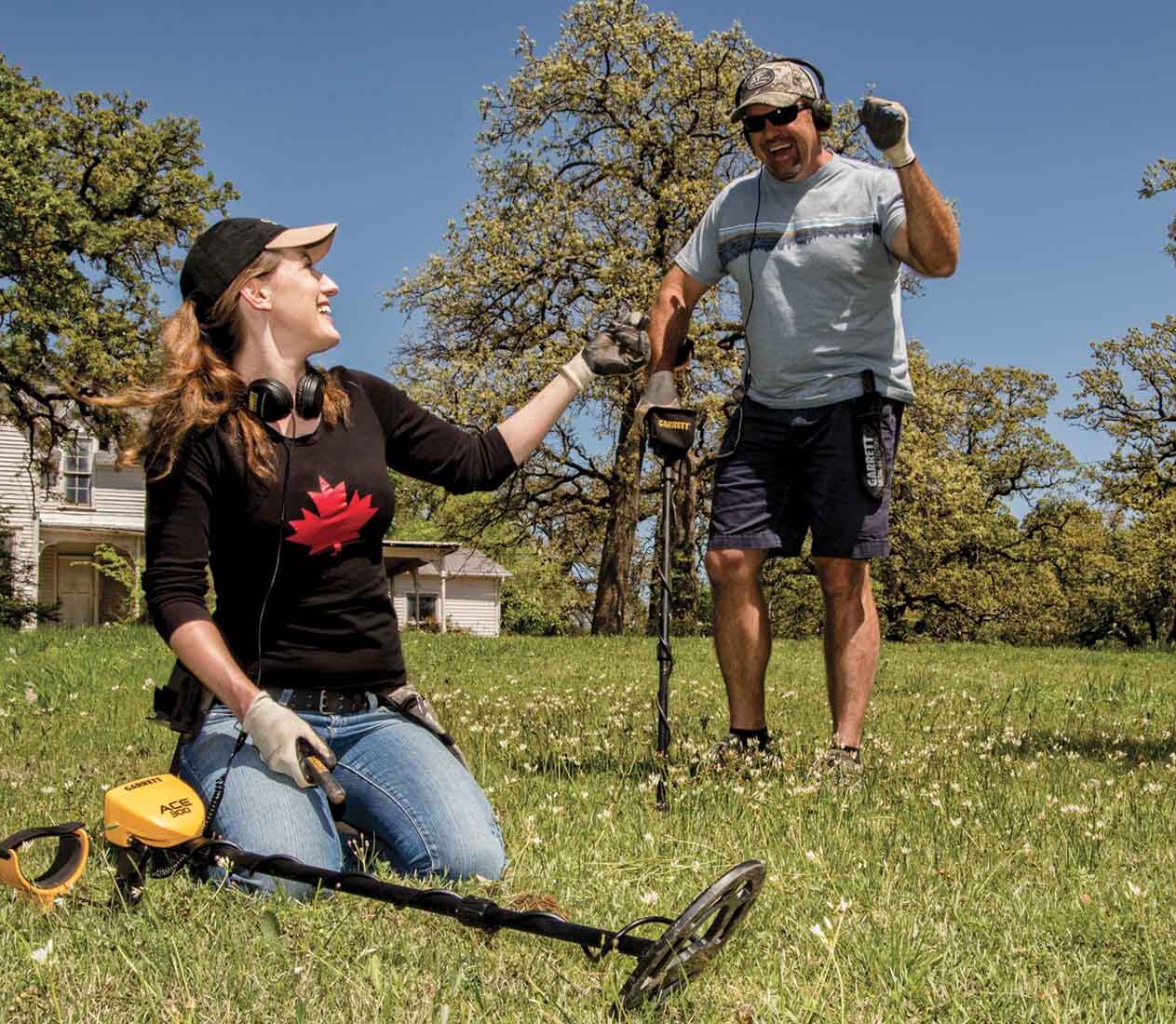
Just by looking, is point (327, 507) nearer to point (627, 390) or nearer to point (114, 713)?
point (114, 713)

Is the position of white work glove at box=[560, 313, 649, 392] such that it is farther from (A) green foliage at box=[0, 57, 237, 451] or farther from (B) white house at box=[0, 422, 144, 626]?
(B) white house at box=[0, 422, 144, 626]

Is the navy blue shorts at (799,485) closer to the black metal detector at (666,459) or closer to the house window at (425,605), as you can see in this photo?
the black metal detector at (666,459)

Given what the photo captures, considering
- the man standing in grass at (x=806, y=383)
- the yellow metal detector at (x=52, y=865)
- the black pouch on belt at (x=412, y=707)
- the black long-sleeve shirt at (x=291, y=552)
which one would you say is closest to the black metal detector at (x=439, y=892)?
the yellow metal detector at (x=52, y=865)

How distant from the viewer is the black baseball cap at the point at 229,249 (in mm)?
4223

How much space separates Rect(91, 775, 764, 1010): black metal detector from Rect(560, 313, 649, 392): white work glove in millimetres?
2093

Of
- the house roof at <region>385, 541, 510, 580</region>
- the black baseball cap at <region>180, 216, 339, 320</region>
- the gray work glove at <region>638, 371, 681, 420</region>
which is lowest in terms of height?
the house roof at <region>385, 541, 510, 580</region>

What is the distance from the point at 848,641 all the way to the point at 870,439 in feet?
3.20

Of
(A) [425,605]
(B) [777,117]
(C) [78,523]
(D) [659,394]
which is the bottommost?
(A) [425,605]

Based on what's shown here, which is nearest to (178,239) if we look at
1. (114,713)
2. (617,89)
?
(617,89)

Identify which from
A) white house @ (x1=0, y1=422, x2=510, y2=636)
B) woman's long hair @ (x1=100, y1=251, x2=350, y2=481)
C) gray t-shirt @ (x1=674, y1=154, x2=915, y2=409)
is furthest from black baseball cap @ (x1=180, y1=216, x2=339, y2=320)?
white house @ (x1=0, y1=422, x2=510, y2=636)

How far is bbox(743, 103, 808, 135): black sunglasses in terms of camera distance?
547 centimetres

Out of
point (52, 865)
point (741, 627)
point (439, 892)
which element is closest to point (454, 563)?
point (741, 627)

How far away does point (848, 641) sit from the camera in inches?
228

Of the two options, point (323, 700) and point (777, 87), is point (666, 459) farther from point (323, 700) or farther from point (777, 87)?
point (323, 700)
